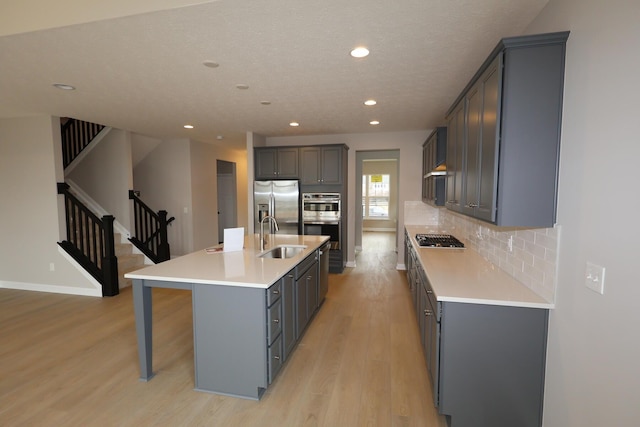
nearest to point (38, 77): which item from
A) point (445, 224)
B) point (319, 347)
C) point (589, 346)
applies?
point (319, 347)

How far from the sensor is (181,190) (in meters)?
6.58

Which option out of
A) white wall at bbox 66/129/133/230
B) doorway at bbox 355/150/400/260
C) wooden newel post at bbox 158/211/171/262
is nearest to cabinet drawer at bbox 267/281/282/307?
wooden newel post at bbox 158/211/171/262

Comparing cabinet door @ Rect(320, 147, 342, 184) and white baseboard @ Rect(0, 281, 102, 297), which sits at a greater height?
cabinet door @ Rect(320, 147, 342, 184)

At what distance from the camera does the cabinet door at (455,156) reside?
2540 millimetres

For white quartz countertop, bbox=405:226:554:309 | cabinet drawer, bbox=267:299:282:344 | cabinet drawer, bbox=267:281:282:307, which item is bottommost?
cabinet drawer, bbox=267:299:282:344

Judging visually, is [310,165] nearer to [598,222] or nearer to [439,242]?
[439,242]

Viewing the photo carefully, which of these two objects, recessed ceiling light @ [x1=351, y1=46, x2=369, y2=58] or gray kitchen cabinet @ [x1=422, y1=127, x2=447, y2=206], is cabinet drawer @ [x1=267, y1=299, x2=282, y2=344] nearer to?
recessed ceiling light @ [x1=351, y1=46, x2=369, y2=58]

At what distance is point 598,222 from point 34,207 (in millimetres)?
6539

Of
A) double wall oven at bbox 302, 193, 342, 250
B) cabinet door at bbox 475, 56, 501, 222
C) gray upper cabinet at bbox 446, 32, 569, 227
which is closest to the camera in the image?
gray upper cabinet at bbox 446, 32, 569, 227

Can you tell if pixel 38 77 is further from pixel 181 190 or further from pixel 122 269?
pixel 181 190

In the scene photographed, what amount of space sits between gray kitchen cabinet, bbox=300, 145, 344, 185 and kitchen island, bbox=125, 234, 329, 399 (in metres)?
3.28

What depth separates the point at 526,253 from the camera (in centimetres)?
212

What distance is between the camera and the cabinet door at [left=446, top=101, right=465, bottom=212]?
254 centimetres

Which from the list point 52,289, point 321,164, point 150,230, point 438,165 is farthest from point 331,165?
point 52,289
